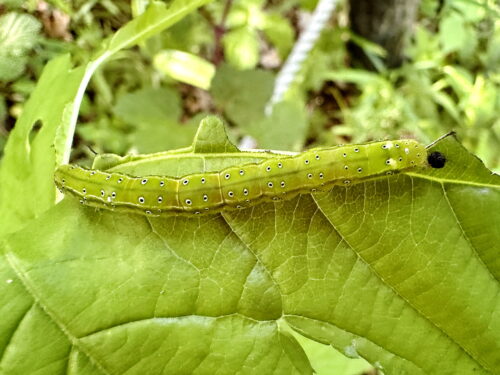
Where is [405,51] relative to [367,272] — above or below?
below

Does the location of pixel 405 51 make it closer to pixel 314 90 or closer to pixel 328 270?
pixel 314 90

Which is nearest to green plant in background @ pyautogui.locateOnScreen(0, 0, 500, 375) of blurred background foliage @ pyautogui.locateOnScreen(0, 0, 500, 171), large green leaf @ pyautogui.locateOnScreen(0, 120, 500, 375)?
large green leaf @ pyautogui.locateOnScreen(0, 120, 500, 375)

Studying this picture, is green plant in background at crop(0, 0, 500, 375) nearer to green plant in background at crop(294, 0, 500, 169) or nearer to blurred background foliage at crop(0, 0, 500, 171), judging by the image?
blurred background foliage at crop(0, 0, 500, 171)

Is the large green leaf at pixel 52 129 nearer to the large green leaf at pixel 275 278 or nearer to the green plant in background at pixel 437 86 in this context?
the large green leaf at pixel 275 278

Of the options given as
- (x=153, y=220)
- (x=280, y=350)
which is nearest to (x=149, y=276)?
(x=153, y=220)

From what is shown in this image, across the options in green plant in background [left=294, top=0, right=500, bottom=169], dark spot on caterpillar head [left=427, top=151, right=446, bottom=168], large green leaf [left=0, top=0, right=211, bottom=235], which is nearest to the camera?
dark spot on caterpillar head [left=427, top=151, right=446, bottom=168]

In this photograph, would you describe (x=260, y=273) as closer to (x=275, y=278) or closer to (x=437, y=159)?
(x=275, y=278)
